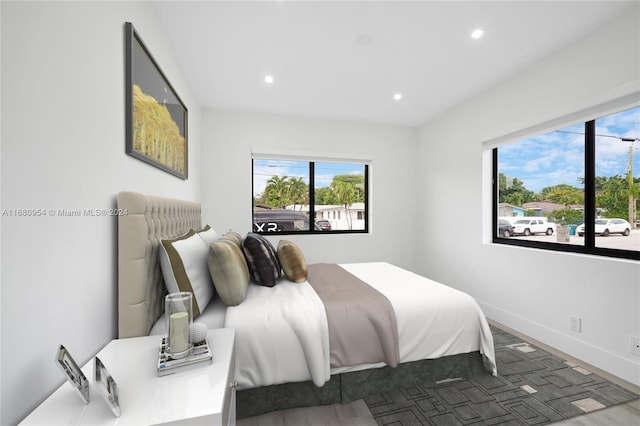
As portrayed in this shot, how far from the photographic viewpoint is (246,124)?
3697 millimetres

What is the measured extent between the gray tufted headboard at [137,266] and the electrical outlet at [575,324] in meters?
3.12

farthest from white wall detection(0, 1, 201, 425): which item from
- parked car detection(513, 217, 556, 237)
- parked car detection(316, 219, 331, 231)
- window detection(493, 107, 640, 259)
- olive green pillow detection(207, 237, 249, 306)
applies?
parked car detection(513, 217, 556, 237)

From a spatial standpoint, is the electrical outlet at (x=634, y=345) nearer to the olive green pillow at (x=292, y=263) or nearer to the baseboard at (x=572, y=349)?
the baseboard at (x=572, y=349)

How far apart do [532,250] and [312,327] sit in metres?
2.36

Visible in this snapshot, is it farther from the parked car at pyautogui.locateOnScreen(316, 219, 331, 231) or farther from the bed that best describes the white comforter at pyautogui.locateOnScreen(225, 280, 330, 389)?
the parked car at pyautogui.locateOnScreen(316, 219, 331, 231)

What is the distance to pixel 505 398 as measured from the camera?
171 centimetres

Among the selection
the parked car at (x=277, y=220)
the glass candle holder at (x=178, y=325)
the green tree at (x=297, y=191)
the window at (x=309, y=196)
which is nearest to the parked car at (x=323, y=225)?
the window at (x=309, y=196)

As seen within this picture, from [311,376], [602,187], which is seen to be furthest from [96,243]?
[602,187]

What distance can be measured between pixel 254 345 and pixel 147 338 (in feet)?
1.65

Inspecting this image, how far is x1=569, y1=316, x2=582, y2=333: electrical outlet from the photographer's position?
222 cm

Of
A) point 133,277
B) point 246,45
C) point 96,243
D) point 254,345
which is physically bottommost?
point 254,345

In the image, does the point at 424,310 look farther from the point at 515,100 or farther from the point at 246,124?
the point at 246,124

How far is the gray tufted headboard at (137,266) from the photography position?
4.31 feet

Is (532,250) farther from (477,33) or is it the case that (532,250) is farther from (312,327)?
(312,327)
